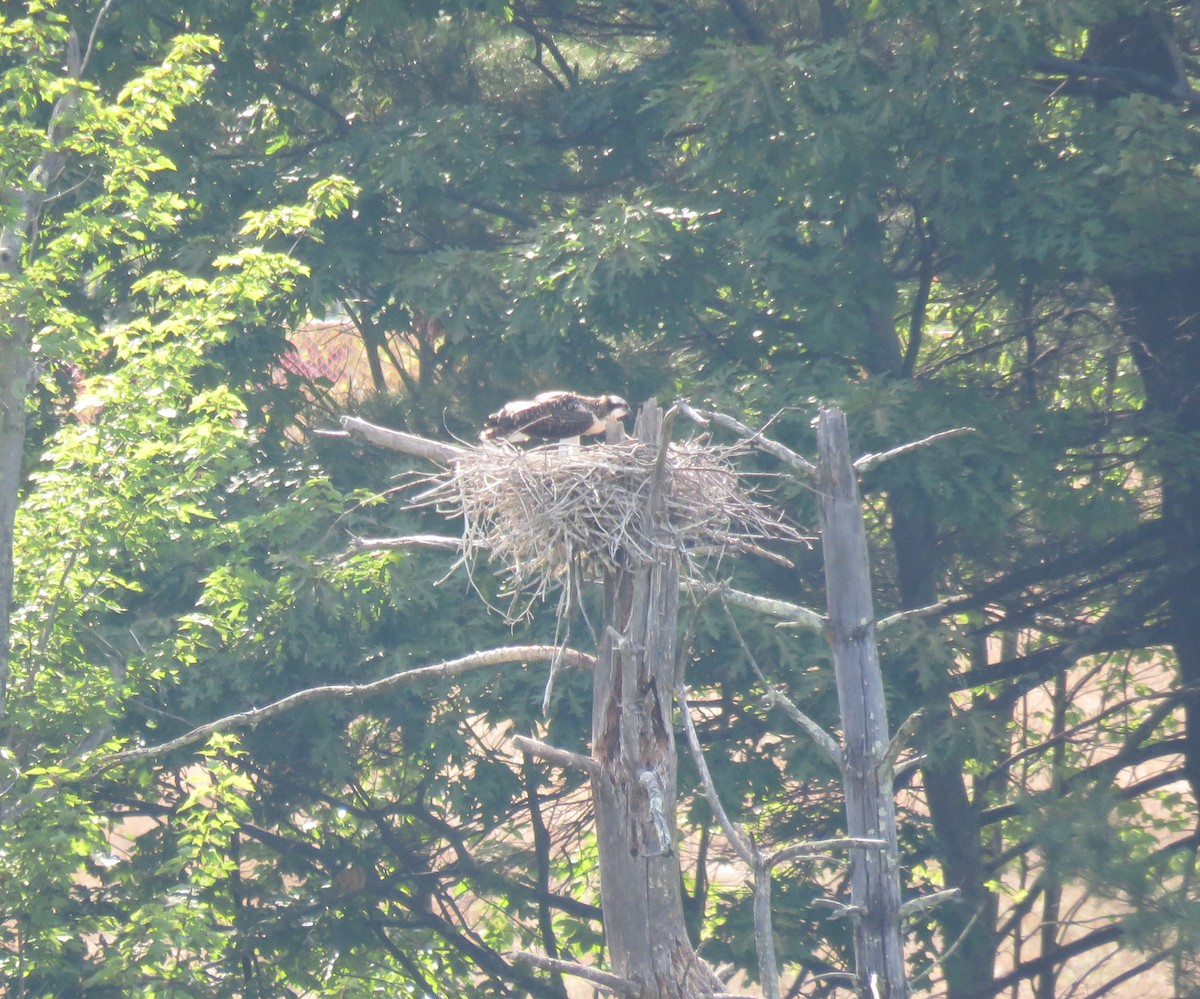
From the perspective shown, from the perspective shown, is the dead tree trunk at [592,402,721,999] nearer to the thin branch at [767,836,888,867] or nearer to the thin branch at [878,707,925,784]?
the thin branch at [767,836,888,867]

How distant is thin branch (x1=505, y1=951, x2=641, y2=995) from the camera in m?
4.22

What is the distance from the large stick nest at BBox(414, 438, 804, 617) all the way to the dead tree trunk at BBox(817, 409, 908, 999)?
0.41 metres

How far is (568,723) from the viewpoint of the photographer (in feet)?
28.9

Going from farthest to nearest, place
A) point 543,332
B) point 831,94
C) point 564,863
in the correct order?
point 564,863 → point 543,332 → point 831,94

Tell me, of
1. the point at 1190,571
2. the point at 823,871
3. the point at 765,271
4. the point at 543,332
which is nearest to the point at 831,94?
the point at 765,271

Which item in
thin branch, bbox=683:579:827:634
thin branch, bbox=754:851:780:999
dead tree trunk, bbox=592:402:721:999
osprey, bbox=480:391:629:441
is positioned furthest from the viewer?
osprey, bbox=480:391:629:441

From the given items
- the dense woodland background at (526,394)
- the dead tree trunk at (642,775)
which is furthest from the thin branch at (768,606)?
the dense woodland background at (526,394)

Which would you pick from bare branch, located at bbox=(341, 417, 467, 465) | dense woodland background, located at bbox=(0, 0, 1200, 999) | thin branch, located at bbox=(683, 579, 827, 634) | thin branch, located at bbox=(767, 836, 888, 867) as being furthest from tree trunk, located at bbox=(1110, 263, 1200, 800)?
bare branch, located at bbox=(341, 417, 467, 465)

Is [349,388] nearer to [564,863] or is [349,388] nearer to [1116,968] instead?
[564,863]

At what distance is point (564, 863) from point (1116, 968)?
7395mm

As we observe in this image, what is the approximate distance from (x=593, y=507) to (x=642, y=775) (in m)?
0.93

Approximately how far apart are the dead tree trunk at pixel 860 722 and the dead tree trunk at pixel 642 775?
669 millimetres

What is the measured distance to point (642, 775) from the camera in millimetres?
4586

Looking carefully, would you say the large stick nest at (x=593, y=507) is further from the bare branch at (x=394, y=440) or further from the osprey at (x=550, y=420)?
the osprey at (x=550, y=420)
